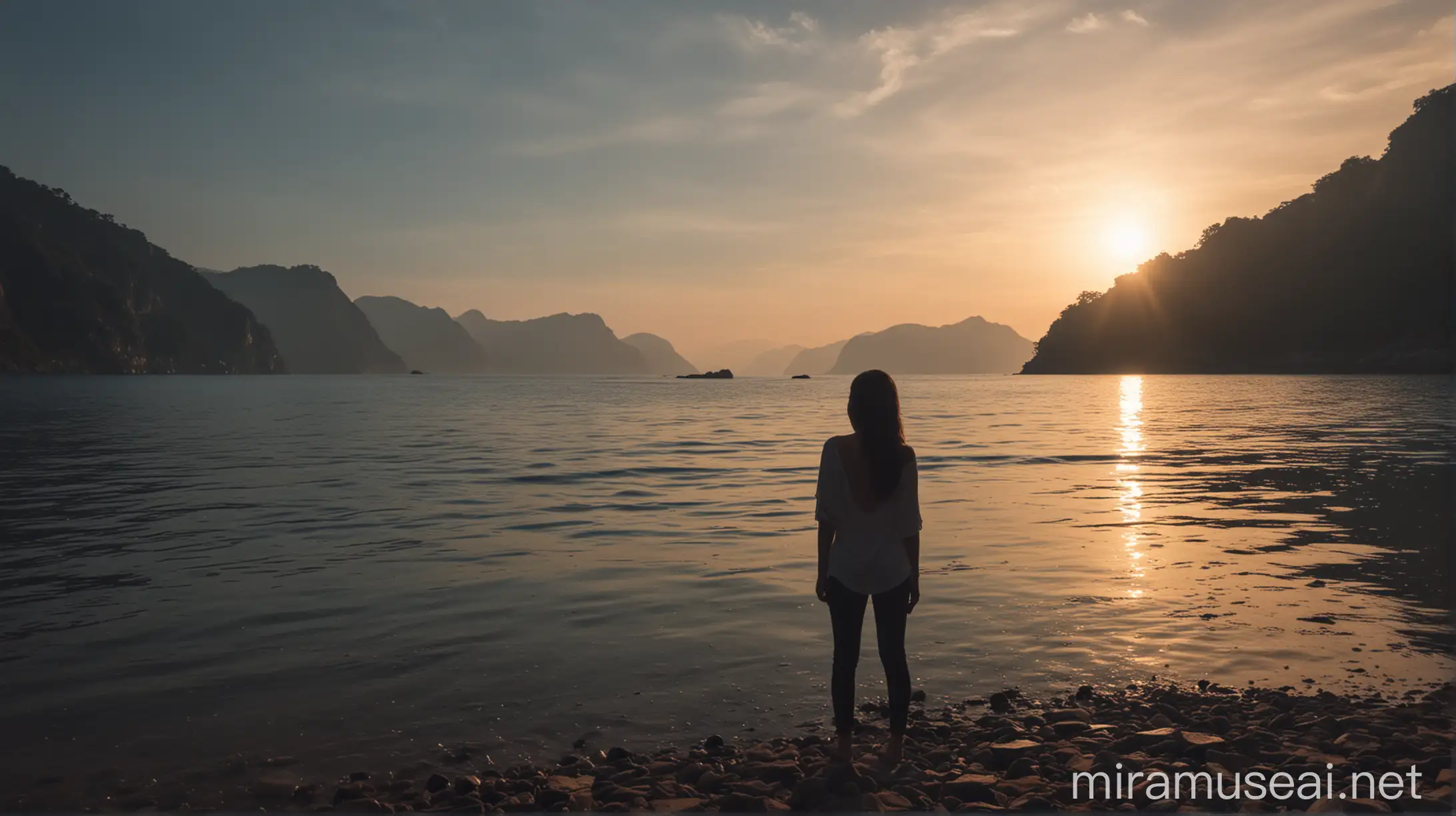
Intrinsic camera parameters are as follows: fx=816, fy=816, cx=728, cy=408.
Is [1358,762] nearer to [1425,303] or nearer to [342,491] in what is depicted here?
[342,491]

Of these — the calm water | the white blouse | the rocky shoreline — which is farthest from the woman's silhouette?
the calm water

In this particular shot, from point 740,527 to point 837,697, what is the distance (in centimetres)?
1095

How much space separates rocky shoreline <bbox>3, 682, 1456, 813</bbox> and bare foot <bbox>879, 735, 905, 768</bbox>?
0.08 meters

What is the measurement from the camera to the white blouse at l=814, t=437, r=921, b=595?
20.8ft

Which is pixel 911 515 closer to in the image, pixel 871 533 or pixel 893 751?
pixel 871 533

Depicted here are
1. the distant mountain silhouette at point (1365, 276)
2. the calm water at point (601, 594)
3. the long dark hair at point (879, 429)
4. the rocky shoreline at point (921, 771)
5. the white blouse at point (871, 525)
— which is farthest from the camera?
the distant mountain silhouette at point (1365, 276)

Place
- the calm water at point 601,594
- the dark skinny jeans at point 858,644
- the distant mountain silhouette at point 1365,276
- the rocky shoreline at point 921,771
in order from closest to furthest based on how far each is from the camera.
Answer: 1. the rocky shoreline at point 921,771
2. the dark skinny jeans at point 858,644
3. the calm water at point 601,594
4. the distant mountain silhouette at point 1365,276

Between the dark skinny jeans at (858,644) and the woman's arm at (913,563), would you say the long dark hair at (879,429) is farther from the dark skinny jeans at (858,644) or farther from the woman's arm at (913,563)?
the dark skinny jeans at (858,644)

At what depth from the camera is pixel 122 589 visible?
40.0 feet

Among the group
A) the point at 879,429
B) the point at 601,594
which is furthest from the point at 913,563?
the point at 601,594

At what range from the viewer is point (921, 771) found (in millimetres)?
→ 6301

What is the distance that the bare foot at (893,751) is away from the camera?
21.3ft

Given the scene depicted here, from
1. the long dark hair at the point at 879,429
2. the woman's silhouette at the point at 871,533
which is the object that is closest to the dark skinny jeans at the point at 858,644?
the woman's silhouette at the point at 871,533

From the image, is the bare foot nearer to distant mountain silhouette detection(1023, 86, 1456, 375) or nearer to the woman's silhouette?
the woman's silhouette
